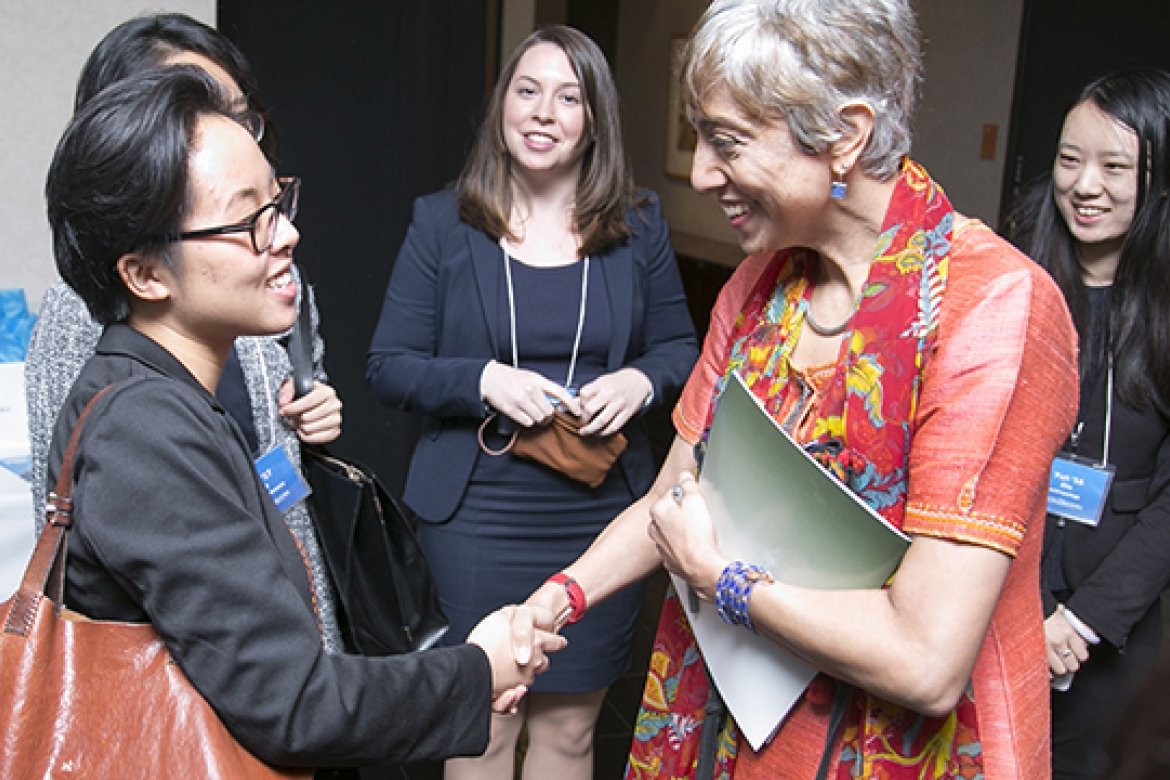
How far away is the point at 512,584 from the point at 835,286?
4.14 feet

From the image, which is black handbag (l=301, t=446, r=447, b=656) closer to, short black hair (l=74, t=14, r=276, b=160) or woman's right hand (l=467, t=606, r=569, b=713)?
woman's right hand (l=467, t=606, r=569, b=713)

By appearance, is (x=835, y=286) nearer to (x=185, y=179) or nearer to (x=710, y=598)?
(x=710, y=598)

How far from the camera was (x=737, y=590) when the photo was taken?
1314 mm

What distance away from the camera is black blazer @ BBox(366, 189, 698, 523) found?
2.47 meters

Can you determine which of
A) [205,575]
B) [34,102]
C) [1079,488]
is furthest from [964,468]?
[34,102]

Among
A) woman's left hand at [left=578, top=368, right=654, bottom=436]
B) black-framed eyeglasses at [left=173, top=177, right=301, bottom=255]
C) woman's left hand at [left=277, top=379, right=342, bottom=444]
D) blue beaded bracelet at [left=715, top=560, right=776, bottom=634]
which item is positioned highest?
black-framed eyeglasses at [left=173, top=177, right=301, bottom=255]

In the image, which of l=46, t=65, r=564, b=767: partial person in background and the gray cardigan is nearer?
l=46, t=65, r=564, b=767: partial person in background

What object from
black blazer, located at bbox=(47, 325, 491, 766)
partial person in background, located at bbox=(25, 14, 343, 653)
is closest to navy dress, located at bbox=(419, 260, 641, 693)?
partial person in background, located at bbox=(25, 14, 343, 653)

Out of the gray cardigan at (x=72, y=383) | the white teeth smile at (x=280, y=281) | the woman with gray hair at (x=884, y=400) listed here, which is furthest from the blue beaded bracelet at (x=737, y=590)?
the gray cardigan at (x=72, y=383)

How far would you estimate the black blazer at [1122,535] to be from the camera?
2.10 m

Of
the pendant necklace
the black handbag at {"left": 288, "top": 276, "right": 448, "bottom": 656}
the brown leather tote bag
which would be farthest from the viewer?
the black handbag at {"left": 288, "top": 276, "right": 448, "bottom": 656}

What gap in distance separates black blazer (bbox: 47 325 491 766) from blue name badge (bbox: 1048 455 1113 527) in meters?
1.49

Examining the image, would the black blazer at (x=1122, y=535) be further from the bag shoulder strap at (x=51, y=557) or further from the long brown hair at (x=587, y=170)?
the bag shoulder strap at (x=51, y=557)

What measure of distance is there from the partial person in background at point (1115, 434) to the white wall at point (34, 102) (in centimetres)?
274
